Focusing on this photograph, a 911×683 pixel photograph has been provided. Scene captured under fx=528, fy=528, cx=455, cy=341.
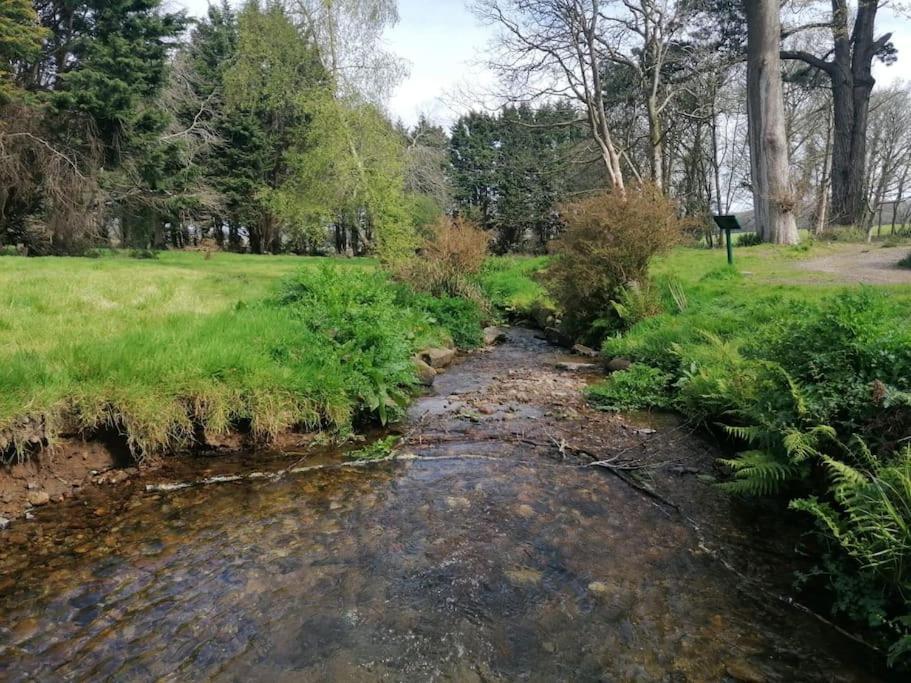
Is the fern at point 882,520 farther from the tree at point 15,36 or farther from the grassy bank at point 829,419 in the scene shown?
the tree at point 15,36

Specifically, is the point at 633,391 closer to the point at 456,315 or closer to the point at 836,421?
the point at 836,421

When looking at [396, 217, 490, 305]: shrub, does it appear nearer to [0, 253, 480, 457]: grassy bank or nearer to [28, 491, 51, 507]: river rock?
[0, 253, 480, 457]: grassy bank


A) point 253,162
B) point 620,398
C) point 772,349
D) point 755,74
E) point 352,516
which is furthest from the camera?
point 253,162

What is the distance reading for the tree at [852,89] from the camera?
19172mm

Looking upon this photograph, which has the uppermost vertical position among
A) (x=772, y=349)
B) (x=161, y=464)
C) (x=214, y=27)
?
(x=214, y=27)

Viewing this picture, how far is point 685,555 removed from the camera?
11.1 ft

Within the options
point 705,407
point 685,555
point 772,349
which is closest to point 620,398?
point 705,407

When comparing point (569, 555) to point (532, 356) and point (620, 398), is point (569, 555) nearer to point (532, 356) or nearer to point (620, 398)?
point (620, 398)

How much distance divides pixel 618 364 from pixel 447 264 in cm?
573

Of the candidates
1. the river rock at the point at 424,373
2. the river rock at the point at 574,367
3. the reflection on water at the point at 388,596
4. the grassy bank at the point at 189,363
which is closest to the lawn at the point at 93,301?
the grassy bank at the point at 189,363

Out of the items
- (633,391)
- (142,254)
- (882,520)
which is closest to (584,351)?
(633,391)

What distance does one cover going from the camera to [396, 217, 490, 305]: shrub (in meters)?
12.4

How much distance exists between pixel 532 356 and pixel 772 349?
18.9ft

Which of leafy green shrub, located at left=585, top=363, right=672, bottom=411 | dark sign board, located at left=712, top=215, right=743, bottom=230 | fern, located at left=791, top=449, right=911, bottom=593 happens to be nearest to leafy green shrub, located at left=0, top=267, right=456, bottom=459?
leafy green shrub, located at left=585, top=363, right=672, bottom=411
